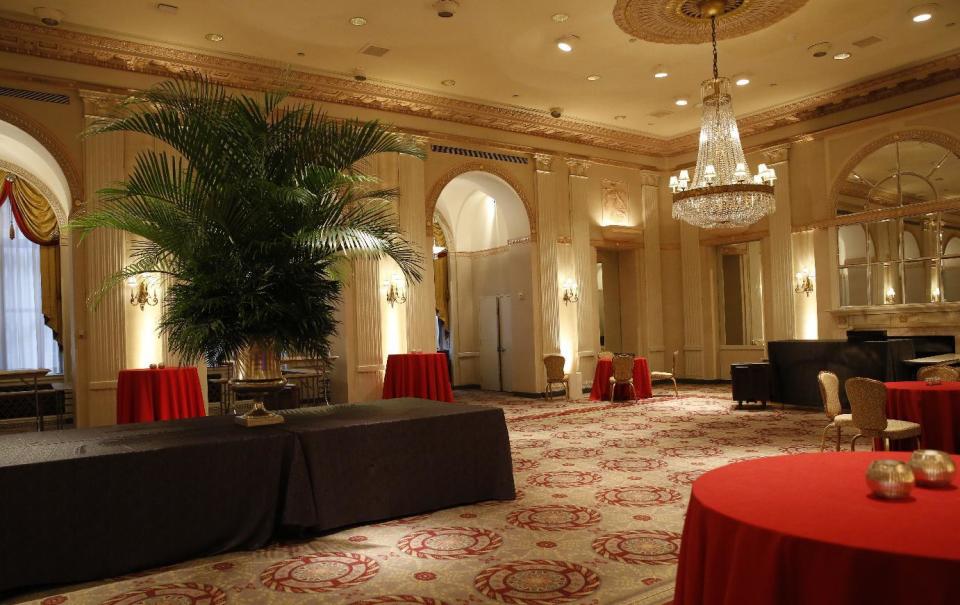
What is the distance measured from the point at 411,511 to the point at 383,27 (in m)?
6.27

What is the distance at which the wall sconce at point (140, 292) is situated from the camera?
9.03 meters

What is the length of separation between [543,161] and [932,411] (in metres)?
8.49

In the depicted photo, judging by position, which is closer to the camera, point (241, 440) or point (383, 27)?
point (241, 440)

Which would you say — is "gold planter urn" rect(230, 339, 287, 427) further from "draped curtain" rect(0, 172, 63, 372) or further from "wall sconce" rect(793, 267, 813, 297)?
"wall sconce" rect(793, 267, 813, 297)

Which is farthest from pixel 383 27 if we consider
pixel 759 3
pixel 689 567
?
pixel 689 567

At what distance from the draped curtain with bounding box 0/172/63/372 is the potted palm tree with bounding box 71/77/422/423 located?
898cm

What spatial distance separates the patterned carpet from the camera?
130 inches

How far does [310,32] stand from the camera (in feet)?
28.7

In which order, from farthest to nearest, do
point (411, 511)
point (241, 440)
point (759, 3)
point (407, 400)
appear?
point (759, 3), point (407, 400), point (411, 511), point (241, 440)

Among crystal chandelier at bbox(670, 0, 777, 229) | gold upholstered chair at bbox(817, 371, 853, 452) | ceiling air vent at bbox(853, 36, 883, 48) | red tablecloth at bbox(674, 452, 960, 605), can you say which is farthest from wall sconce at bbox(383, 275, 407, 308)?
red tablecloth at bbox(674, 452, 960, 605)

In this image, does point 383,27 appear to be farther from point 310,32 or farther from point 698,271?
point 698,271

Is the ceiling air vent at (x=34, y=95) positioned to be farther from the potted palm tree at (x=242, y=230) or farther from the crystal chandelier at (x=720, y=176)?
the crystal chandelier at (x=720, y=176)

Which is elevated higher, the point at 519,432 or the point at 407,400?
the point at 407,400

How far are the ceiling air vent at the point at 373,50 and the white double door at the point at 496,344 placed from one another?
17.8 ft
